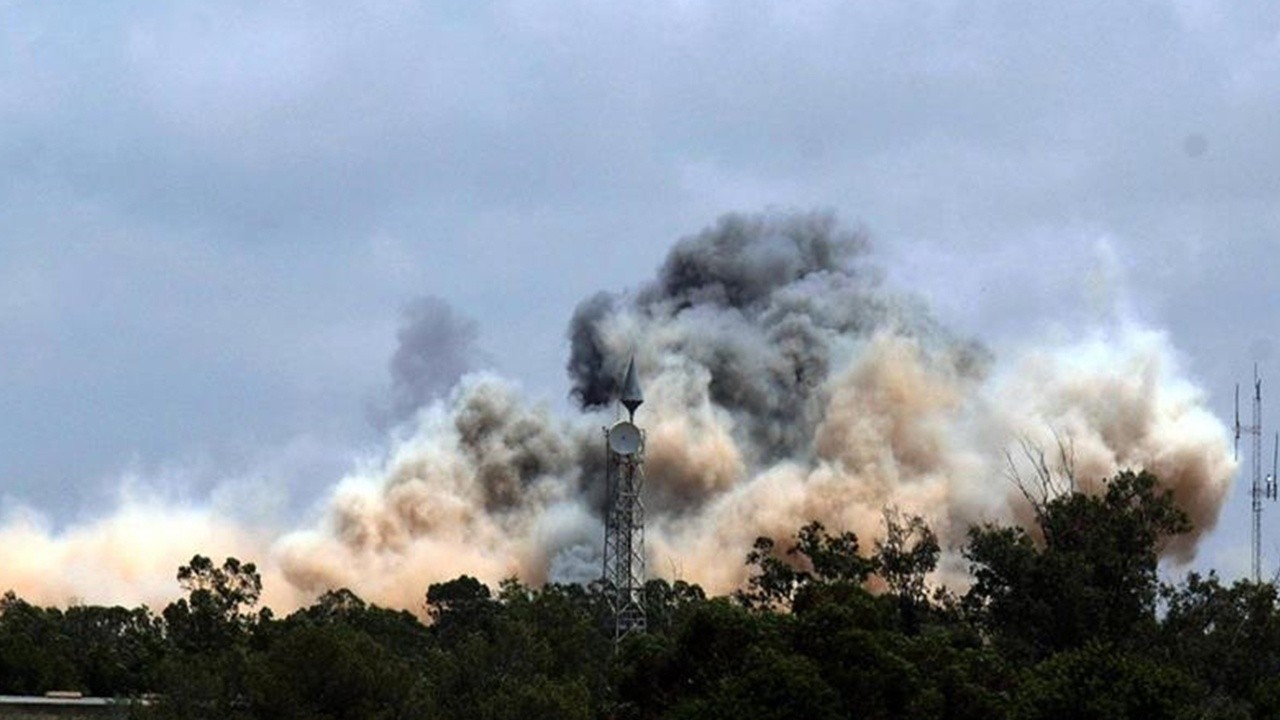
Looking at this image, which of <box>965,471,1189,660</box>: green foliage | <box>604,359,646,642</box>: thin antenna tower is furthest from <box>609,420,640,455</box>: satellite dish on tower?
<box>965,471,1189,660</box>: green foliage

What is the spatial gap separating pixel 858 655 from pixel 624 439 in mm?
50055

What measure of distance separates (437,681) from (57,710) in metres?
21.3

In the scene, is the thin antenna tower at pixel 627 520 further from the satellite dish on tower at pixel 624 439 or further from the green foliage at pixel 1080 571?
the green foliage at pixel 1080 571

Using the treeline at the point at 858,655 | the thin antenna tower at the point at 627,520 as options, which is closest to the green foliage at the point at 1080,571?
the treeline at the point at 858,655

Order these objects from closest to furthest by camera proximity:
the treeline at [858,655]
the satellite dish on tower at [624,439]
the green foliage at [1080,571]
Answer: the treeline at [858,655]
the green foliage at [1080,571]
the satellite dish on tower at [624,439]

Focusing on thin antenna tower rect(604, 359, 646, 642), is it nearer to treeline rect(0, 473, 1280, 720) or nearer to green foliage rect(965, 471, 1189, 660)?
treeline rect(0, 473, 1280, 720)

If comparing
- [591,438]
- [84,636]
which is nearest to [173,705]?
[84,636]

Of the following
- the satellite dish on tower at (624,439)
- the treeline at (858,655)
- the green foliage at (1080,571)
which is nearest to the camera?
the treeline at (858,655)

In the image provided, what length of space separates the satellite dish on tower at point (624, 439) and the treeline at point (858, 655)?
11.6 m

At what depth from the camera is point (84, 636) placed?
5027 inches

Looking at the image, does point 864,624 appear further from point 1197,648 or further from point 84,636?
point 84,636

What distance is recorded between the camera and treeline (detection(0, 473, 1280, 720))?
59.1 m

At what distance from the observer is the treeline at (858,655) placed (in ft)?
194

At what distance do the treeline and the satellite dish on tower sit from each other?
11.6 meters
